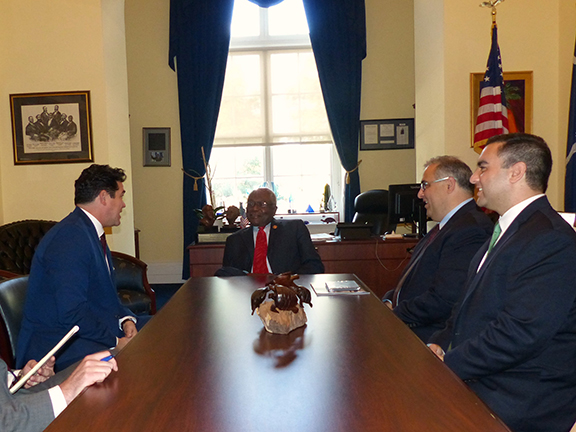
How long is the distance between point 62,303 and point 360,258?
119 inches

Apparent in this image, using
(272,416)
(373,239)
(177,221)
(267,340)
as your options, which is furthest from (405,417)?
(177,221)

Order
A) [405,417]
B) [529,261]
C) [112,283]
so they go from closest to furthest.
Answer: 1. [405,417]
2. [529,261]
3. [112,283]

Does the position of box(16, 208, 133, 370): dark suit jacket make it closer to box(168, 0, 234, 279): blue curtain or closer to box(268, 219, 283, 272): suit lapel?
box(268, 219, 283, 272): suit lapel

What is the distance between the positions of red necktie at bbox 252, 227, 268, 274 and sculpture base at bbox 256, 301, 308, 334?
1622 millimetres

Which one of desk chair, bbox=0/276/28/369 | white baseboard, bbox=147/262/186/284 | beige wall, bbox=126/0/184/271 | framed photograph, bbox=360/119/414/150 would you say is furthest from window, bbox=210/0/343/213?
desk chair, bbox=0/276/28/369

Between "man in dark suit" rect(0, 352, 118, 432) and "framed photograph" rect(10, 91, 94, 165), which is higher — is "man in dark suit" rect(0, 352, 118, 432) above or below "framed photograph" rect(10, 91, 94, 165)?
below

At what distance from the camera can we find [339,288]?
2607 millimetres

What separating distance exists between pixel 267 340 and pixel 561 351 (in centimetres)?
98

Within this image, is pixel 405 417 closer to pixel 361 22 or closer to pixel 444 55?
pixel 444 55

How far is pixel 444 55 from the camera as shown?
483 cm

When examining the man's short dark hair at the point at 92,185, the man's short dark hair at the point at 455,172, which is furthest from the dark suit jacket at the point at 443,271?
the man's short dark hair at the point at 92,185

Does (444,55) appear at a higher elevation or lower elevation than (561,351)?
higher

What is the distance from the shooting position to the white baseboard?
25.4 ft

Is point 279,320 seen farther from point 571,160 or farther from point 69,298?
point 571,160
